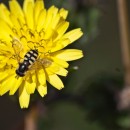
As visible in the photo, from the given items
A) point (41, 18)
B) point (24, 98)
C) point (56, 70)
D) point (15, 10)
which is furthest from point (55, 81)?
point (15, 10)

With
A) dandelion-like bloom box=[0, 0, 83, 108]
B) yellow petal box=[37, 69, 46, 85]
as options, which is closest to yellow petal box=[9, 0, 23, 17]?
dandelion-like bloom box=[0, 0, 83, 108]

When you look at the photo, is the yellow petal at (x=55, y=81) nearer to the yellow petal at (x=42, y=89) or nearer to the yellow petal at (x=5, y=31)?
the yellow petal at (x=42, y=89)

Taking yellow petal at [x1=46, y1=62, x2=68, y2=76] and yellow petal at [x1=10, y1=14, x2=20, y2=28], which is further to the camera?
yellow petal at [x1=10, y1=14, x2=20, y2=28]

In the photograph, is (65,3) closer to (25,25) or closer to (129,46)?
(129,46)

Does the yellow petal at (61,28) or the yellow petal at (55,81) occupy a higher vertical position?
the yellow petal at (61,28)

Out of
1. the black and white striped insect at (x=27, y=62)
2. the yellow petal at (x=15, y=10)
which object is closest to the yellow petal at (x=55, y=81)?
the black and white striped insect at (x=27, y=62)

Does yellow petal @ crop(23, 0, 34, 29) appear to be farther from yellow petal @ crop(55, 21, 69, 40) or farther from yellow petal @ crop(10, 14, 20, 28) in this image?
yellow petal @ crop(55, 21, 69, 40)

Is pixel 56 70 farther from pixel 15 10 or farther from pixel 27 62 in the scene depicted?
pixel 15 10
